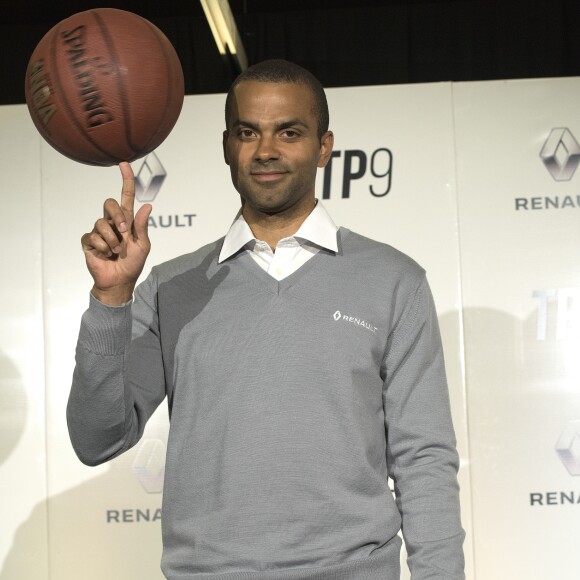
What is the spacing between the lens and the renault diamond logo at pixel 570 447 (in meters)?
3.21

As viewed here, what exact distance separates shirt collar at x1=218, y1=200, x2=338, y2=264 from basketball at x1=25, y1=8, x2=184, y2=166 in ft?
0.73

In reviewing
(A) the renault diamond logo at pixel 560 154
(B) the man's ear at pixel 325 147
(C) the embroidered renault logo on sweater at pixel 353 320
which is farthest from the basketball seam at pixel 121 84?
(A) the renault diamond logo at pixel 560 154

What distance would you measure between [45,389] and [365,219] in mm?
1207

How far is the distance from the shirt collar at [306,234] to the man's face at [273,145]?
34 mm

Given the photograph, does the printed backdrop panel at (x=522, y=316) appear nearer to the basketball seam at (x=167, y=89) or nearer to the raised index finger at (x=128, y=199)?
the basketball seam at (x=167, y=89)

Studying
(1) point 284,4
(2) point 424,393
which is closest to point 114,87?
(2) point 424,393

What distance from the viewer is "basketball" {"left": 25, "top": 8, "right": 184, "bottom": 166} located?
1712 mm

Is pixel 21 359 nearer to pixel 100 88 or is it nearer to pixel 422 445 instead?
pixel 100 88

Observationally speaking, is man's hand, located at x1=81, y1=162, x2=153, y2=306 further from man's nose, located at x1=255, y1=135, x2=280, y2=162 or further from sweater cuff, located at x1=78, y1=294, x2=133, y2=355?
man's nose, located at x1=255, y1=135, x2=280, y2=162

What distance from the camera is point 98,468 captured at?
3.29 metres

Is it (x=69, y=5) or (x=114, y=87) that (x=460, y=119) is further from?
(x=69, y=5)

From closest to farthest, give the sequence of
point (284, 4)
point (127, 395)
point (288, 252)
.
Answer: point (127, 395) → point (288, 252) → point (284, 4)

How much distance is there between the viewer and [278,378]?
1.66 m

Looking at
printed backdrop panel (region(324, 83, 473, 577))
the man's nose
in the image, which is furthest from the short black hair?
printed backdrop panel (region(324, 83, 473, 577))
